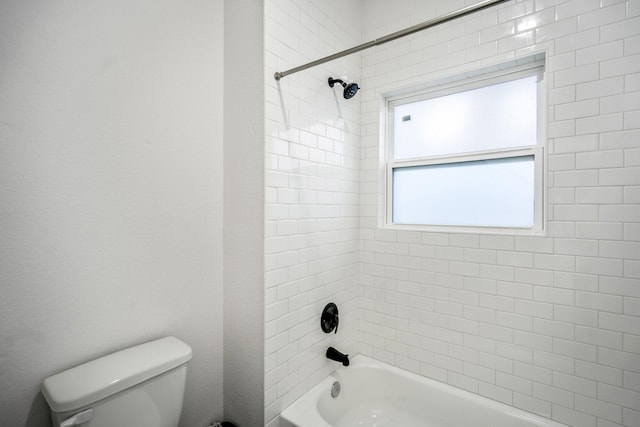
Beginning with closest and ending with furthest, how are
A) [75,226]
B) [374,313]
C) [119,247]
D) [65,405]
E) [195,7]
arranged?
[65,405] → [75,226] → [119,247] → [195,7] → [374,313]

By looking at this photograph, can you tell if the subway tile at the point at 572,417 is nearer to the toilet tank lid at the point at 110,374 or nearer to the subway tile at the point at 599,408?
the subway tile at the point at 599,408

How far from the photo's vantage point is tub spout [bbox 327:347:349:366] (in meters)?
1.67

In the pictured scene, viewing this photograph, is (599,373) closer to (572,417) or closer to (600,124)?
(572,417)

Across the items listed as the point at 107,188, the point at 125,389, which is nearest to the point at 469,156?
the point at 107,188

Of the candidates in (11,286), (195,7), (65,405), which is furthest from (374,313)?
(195,7)

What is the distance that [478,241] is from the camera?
1580 millimetres

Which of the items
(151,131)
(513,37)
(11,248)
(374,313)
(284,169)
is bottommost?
(374,313)

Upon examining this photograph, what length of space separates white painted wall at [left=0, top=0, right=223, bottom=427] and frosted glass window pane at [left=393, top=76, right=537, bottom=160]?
1.24 metres

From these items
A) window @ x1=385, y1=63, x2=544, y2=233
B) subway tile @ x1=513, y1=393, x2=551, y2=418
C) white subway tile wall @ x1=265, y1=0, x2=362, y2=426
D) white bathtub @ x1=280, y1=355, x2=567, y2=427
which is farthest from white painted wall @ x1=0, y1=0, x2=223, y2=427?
subway tile @ x1=513, y1=393, x2=551, y2=418

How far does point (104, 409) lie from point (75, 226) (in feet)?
2.06

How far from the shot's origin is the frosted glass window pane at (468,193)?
1.57 meters

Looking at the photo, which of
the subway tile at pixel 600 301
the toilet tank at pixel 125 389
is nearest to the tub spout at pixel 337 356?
the toilet tank at pixel 125 389

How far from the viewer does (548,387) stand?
141 centimetres

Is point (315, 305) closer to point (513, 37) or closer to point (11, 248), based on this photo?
point (11, 248)
